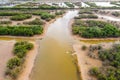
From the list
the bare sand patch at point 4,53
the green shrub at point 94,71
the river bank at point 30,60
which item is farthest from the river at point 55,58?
the bare sand patch at point 4,53

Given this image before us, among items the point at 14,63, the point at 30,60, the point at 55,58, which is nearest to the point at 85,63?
the point at 55,58

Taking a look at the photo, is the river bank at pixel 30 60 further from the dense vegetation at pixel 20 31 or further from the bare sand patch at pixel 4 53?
the bare sand patch at pixel 4 53

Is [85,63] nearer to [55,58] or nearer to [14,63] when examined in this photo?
[55,58]

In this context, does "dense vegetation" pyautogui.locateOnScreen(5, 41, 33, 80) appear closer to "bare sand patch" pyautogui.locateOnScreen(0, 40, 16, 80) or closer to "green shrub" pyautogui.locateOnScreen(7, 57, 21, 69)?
"green shrub" pyautogui.locateOnScreen(7, 57, 21, 69)

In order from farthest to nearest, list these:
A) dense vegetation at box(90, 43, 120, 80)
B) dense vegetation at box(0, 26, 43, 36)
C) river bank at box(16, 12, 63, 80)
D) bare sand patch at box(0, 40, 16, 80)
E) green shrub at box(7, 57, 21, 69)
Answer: dense vegetation at box(0, 26, 43, 36)
bare sand patch at box(0, 40, 16, 80)
green shrub at box(7, 57, 21, 69)
river bank at box(16, 12, 63, 80)
dense vegetation at box(90, 43, 120, 80)

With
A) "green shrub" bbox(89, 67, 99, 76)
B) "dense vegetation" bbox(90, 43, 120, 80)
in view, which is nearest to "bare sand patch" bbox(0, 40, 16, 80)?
"green shrub" bbox(89, 67, 99, 76)

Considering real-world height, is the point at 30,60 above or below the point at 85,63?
above
